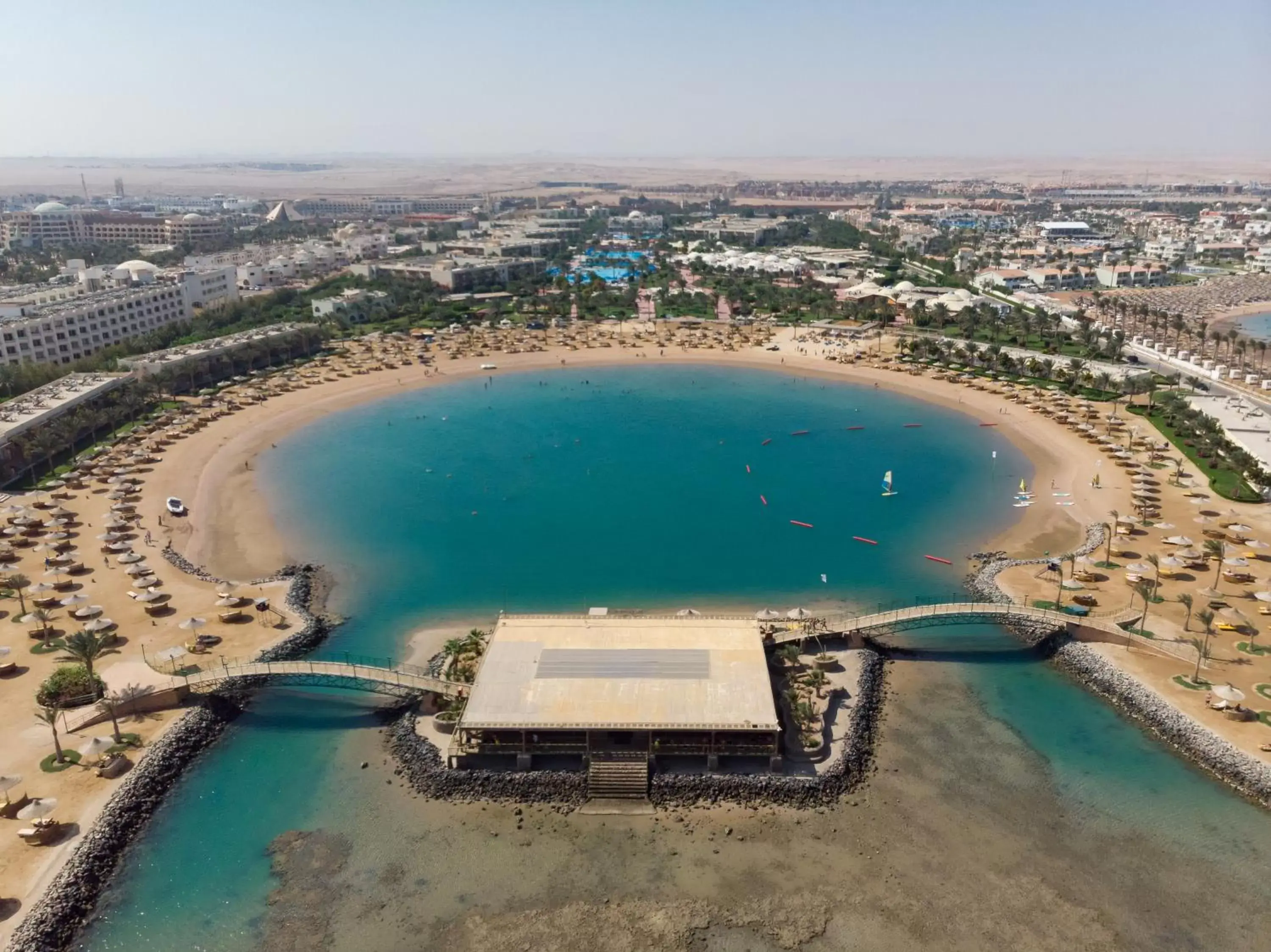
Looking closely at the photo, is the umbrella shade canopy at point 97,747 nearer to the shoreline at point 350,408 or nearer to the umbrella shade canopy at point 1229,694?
the shoreline at point 350,408

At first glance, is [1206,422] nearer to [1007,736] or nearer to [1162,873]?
[1007,736]

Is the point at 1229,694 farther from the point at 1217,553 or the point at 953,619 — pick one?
the point at 1217,553

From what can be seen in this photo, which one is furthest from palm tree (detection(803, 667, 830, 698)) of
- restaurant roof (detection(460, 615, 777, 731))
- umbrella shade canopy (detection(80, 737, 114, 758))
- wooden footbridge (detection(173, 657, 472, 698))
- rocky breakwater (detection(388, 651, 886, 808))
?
umbrella shade canopy (detection(80, 737, 114, 758))

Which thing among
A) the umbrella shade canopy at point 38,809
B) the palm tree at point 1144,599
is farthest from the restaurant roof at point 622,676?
the palm tree at point 1144,599

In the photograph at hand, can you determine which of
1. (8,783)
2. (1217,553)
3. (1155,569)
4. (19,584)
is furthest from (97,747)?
(1217,553)

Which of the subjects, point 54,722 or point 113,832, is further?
point 54,722

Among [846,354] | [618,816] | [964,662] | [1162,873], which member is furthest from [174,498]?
[846,354]
